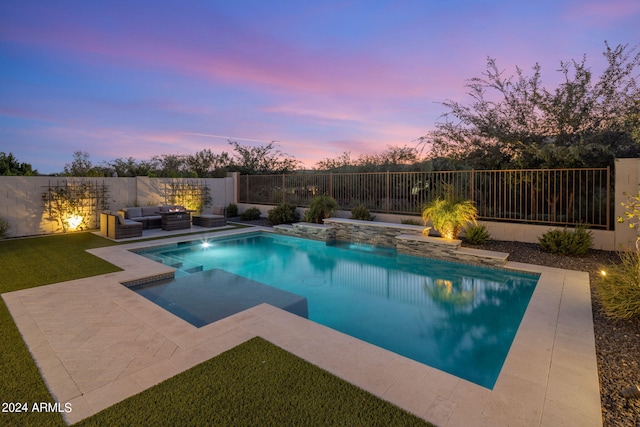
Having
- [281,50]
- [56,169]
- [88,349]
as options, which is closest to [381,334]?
[88,349]

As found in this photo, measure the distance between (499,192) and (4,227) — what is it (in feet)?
50.7

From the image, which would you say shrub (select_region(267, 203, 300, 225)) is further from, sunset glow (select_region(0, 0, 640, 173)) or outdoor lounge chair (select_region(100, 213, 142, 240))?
outdoor lounge chair (select_region(100, 213, 142, 240))

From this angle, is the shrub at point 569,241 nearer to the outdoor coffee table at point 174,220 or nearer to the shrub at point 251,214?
the shrub at point 251,214

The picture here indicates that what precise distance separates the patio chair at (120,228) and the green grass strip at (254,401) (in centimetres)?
863

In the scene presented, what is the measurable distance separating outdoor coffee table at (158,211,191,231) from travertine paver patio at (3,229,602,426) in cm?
666

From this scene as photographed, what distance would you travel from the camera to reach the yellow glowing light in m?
11.5

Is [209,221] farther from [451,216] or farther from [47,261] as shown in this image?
[451,216]

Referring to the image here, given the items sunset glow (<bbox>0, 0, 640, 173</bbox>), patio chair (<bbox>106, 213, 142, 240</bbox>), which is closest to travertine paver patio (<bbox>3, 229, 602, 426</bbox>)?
patio chair (<bbox>106, 213, 142, 240</bbox>)

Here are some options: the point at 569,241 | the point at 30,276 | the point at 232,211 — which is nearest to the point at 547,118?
the point at 569,241

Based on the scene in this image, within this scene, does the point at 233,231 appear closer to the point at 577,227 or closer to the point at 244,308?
the point at 244,308

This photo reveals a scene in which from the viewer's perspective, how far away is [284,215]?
43.0ft

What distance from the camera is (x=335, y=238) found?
1102 centimetres

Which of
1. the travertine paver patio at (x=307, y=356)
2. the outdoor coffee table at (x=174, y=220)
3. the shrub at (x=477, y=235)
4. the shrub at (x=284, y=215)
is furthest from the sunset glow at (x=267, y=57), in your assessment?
the travertine paver patio at (x=307, y=356)

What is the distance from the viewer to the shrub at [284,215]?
13086 mm
